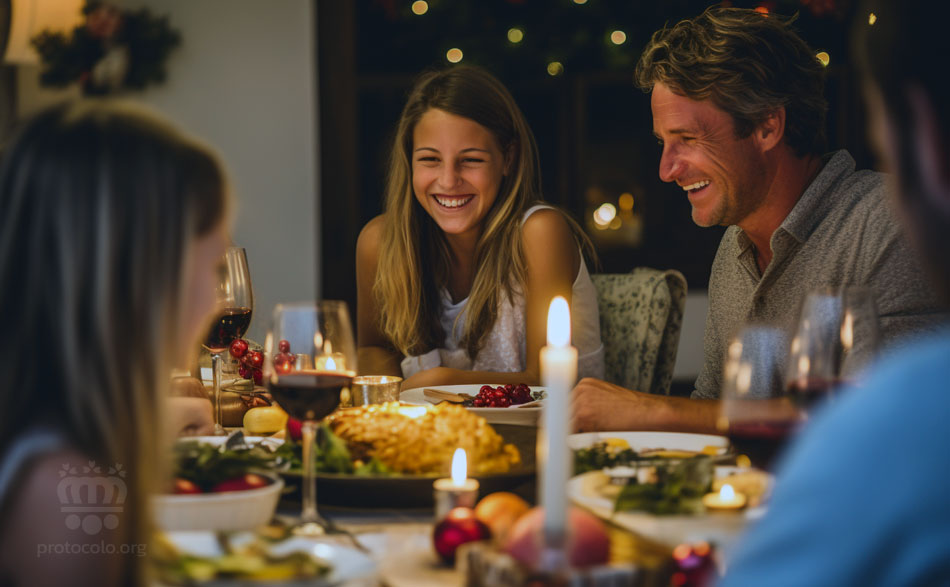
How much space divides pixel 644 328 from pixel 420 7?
2.59 metres

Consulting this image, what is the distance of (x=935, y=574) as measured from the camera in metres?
0.51

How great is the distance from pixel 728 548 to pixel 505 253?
1881 mm

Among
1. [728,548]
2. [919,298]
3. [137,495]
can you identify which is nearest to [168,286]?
[137,495]

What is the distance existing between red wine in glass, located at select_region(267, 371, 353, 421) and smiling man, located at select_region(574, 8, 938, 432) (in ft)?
3.81

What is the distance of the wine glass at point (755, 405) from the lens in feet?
3.26

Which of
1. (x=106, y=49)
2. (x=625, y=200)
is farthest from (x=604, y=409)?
(x=106, y=49)

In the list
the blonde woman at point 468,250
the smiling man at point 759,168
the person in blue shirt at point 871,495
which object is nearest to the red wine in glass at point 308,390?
the person in blue shirt at point 871,495

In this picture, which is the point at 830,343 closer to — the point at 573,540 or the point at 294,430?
the point at 573,540

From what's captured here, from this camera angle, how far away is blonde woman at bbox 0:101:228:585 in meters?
0.72

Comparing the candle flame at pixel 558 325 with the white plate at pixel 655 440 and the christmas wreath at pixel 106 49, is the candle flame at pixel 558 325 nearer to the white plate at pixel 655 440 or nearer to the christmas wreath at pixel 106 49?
the white plate at pixel 655 440

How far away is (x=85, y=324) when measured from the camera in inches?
29.7

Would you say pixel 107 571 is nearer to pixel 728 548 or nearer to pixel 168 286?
pixel 168 286

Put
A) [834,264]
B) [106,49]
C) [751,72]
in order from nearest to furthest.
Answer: [834,264] < [751,72] < [106,49]

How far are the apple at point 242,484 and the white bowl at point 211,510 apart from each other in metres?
0.02
